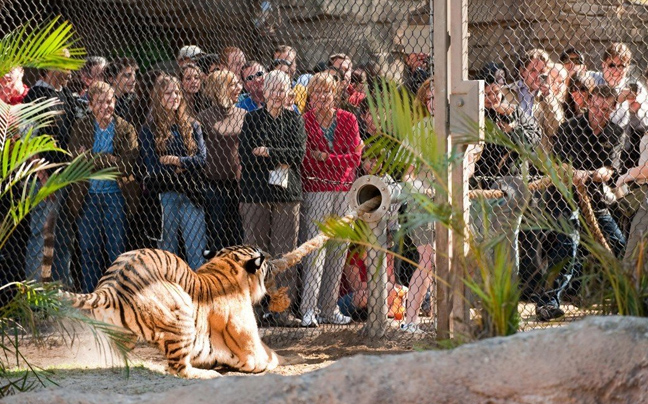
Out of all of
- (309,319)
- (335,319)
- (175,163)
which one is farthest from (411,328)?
(175,163)

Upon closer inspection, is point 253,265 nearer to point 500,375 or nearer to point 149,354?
point 149,354

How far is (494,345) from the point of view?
3.17 metres

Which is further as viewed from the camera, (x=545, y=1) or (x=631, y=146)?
(x=545, y=1)

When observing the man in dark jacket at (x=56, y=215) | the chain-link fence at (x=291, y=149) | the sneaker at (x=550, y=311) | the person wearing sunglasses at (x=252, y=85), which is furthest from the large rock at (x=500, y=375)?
the man in dark jacket at (x=56, y=215)

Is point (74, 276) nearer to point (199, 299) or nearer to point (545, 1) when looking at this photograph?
point (199, 299)

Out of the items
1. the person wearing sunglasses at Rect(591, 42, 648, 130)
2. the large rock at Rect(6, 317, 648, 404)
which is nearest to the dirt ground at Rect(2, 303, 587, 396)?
the person wearing sunglasses at Rect(591, 42, 648, 130)

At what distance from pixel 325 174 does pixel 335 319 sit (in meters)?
1.05

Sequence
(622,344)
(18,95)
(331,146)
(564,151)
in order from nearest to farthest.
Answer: (622,344), (564,151), (331,146), (18,95)

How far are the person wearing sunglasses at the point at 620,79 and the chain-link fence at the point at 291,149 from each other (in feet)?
0.04

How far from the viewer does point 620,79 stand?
6.67m

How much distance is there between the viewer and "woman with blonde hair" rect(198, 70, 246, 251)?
7281mm

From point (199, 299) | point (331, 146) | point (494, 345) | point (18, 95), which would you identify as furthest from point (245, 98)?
point (494, 345)

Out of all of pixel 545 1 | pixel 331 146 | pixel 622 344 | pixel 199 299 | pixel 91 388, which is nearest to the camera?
pixel 622 344

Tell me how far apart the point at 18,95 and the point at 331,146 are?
8.32ft
